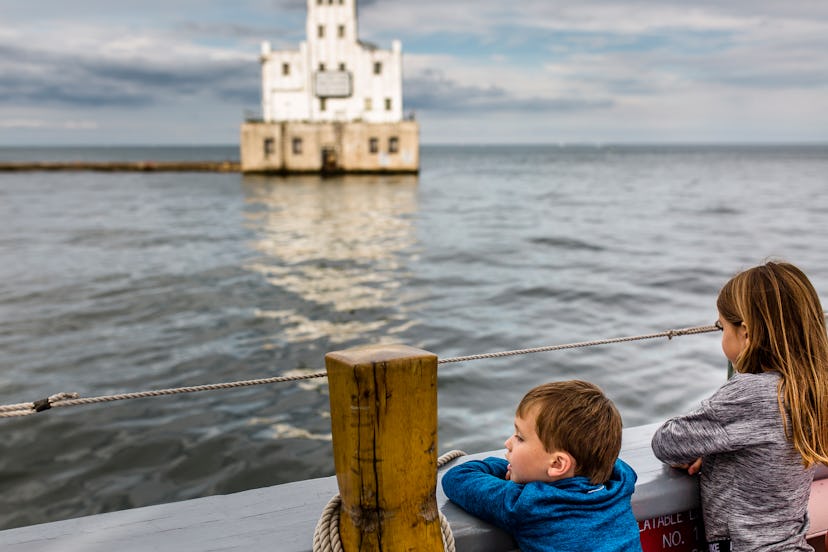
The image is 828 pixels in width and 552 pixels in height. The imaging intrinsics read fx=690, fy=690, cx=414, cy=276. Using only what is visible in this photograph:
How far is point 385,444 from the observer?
1.97m

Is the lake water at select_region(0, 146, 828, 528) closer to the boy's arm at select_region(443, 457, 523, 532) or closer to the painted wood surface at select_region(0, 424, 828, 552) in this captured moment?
the painted wood surface at select_region(0, 424, 828, 552)

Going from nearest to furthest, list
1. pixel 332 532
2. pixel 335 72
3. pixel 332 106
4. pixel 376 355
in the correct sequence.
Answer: pixel 376 355 → pixel 332 532 → pixel 335 72 → pixel 332 106

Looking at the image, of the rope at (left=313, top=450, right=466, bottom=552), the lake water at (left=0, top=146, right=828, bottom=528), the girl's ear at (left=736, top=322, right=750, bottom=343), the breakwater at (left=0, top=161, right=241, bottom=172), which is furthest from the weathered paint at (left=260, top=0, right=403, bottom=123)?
the rope at (left=313, top=450, right=466, bottom=552)

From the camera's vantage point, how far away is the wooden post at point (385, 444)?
192 centimetres

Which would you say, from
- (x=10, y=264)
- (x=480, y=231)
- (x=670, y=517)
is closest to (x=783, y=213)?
(x=480, y=231)

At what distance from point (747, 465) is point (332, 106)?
202ft

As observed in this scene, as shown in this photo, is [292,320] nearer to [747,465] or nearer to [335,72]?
[747,465]

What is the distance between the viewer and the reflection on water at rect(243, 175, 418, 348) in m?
14.3

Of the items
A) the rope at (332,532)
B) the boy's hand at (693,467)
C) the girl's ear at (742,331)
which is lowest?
the boy's hand at (693,467)

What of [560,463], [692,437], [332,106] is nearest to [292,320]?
[692,437]

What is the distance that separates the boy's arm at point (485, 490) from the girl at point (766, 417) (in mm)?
758

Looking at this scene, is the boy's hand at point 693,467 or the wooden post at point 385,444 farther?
the boy's hand at point 693,467

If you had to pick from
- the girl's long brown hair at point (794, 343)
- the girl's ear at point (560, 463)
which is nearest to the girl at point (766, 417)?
the girl's long brown hair at point (794, 343)

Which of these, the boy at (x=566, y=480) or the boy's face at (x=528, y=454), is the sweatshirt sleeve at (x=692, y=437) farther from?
the boy's face at (x=528, y=454)
